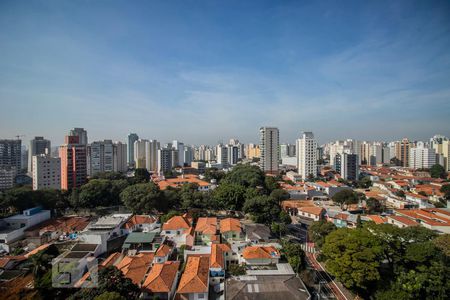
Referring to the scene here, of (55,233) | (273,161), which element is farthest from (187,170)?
(55,233)

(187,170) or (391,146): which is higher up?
(391,146)

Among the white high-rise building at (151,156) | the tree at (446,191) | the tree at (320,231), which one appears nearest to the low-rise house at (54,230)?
the tree at (320,231)

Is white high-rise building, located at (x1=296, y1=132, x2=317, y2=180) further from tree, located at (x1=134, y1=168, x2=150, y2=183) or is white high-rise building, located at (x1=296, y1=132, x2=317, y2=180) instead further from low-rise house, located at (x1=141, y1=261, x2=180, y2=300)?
low-rise house, located at (x1=141, y1=261, x2=180, y2=300)

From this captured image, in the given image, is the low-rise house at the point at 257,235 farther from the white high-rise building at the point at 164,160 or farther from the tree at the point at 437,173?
the tree at the point at 437,173

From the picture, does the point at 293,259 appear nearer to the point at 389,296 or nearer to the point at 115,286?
the point at 389,296

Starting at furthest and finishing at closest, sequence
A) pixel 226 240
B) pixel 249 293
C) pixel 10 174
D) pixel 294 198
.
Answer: pixel 10 174
pixel 294 198
pixel 226 240
pixel 249 293

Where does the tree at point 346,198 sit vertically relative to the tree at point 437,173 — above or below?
below
